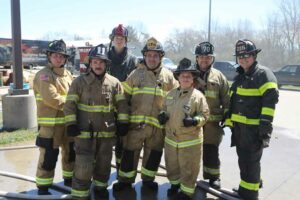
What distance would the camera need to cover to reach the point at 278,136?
7848mm

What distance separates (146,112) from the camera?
4.34 metres

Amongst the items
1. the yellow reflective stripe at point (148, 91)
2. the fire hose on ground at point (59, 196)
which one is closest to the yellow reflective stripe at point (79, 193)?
the fire hose on ground at point (59, 196)

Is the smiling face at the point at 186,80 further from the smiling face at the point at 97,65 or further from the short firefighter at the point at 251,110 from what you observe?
the smiling face at the point at 97,65

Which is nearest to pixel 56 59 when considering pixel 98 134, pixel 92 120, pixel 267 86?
pixel 92 120

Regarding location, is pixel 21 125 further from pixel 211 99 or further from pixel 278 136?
pixel 278 136

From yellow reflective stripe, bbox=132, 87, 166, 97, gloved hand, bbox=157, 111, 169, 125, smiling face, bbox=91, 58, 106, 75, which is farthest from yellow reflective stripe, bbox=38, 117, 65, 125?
gloved hand, bbox=157, 111, 169, 125

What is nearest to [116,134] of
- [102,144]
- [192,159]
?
[102,144]

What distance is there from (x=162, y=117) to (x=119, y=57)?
1.27 metres

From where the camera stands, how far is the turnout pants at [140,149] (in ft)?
14.4

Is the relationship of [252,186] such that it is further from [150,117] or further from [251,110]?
[150,117]

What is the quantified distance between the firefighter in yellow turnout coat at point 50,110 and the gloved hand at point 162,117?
47.0 inches

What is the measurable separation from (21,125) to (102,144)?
13.9ft

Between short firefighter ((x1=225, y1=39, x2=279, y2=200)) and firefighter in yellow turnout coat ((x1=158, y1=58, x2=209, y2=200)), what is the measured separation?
440 mm

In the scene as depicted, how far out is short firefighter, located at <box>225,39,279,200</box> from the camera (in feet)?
12.5
